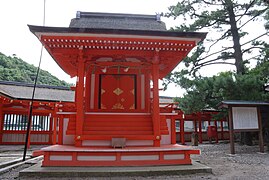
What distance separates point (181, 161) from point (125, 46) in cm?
398

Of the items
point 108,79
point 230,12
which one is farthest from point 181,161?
point 230,12

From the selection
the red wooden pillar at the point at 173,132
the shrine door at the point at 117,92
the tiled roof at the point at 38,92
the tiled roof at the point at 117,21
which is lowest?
the red wooden pillar at the point at 173,132

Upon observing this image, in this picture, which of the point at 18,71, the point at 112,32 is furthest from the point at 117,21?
the point at 18,71

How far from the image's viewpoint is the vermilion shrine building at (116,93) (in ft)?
21.5

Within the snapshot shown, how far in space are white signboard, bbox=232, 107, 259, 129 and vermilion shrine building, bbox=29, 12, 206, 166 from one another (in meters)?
3.43

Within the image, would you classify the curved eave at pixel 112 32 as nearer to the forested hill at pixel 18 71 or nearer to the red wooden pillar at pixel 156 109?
the red wooden pillar at pixel 156 109

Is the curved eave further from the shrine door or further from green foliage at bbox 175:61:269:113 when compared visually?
green foliage at bbox 175:61:269:113

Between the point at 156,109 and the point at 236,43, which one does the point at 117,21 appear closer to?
the point at 156,109

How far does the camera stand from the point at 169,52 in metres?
7.82

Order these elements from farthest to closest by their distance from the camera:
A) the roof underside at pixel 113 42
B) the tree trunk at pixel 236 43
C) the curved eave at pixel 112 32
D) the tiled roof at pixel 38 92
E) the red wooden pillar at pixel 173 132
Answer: the tiled roof at pixel 38 92 < the tree trunk at pixel 236 43 < the red wooden pillar at pixel 173 132 < the roof underside at pixel 113 42 < the curved eave at pixel 112 32

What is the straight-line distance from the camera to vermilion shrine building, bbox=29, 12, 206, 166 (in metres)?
6.54

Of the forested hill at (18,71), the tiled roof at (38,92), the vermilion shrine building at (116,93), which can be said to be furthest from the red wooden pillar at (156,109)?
the forested hill at (18,71)

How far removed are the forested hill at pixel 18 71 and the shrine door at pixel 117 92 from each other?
113 feet

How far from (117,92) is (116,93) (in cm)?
6
